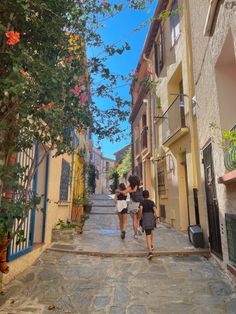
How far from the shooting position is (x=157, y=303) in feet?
11.3

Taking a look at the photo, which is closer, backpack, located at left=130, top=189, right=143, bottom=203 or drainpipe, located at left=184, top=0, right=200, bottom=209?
drainpipe, located at left=184, top=0, right=200, bottom=209

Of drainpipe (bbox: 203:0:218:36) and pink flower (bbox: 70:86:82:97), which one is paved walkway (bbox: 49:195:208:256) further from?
drainpipe (bbox: 203:0:218:36)

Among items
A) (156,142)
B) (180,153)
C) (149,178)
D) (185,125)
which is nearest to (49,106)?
(185,125)

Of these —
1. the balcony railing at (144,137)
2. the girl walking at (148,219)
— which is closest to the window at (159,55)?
the balcony railing at (144,137)

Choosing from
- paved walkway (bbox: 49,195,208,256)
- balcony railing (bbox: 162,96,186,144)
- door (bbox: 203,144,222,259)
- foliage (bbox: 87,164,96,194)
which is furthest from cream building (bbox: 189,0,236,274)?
foliage (bbox: 87,164,96,194)

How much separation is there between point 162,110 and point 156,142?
1.68m

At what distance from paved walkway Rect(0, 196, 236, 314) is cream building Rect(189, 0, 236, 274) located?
59 cm

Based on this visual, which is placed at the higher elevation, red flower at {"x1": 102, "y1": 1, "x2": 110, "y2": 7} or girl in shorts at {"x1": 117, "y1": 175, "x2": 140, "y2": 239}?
red flower at {"x1": 102, "y1": 1, "x2": 110, "y2": 7}

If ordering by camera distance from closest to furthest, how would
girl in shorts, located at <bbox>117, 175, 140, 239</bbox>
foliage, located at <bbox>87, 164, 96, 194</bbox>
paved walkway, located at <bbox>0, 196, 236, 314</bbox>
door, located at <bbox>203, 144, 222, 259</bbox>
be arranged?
paved walkway, located at <bbox>0, 196, 236, 314</bbox>, door, located at <bbox>203, 144, 222, 259</bbox>, girl in shorts, located at <bbox>117, 175, 140, 239</bbox>, foliage, located at <bbox>87, 164, 96, 194</bbox>

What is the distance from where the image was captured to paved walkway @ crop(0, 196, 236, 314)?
3.32m

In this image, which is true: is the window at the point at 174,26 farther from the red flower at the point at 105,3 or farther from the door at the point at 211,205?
the red flower at the point at 105,3

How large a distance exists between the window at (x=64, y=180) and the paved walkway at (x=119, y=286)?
7.95 feet

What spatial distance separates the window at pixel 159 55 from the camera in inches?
417

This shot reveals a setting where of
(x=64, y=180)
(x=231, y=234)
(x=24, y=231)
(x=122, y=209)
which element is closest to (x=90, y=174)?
(x=64, y=180)
